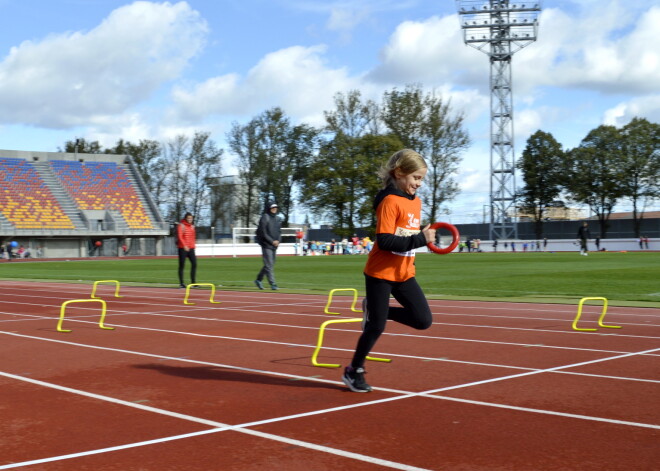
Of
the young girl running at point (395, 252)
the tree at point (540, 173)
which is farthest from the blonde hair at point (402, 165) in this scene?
the tree at point (540, 173)

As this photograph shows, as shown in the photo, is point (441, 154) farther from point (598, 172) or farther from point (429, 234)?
point (429, 234)

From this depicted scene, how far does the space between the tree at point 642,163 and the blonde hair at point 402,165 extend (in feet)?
247

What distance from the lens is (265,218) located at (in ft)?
61.2

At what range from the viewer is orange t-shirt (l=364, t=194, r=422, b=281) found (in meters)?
5.89

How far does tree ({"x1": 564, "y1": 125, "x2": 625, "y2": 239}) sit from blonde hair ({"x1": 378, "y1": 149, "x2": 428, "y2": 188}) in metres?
75.0

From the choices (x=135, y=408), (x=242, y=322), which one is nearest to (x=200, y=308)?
(x=242, y=322)

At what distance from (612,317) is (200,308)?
7.21 meters

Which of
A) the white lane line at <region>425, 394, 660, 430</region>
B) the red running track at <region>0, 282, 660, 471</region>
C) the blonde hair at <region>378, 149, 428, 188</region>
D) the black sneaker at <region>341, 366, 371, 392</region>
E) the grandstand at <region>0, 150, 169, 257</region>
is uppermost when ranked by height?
the grandstand at <region>0, 150, 169, 257</region>

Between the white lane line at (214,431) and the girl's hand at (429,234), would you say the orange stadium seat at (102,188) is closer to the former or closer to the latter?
the white lane line at (214,431)

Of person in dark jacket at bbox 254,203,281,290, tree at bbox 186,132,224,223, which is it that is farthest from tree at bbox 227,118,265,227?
person in dark jacket at bbox 254,203,281,290

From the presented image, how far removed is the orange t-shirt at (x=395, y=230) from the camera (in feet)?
19.3

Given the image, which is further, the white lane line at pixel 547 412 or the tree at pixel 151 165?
the tree at pixel 151 165

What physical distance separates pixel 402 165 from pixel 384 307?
111cm

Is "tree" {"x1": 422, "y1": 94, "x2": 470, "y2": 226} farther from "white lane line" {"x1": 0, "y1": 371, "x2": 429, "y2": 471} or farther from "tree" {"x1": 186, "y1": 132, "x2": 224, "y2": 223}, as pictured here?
"white lane line" {"x1": 0, "y1": 371, "x2": 429, "y2": 471}
